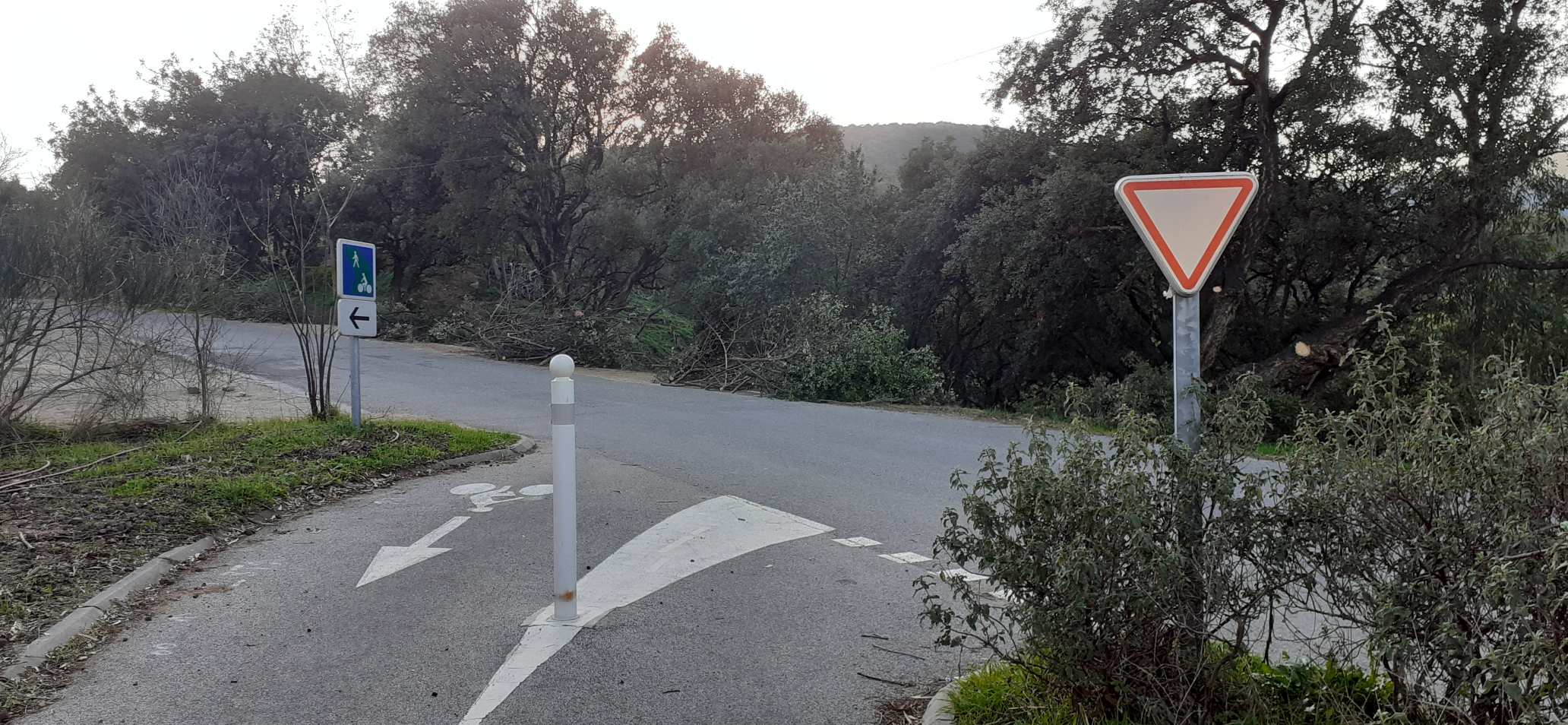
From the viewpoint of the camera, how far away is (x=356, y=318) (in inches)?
408

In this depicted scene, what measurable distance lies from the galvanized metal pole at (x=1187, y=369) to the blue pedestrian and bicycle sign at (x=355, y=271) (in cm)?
863

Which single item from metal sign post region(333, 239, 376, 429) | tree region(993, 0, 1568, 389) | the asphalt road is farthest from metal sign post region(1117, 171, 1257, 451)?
tree region(993, 0, 1568, 389)

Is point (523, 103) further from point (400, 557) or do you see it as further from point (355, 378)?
point (400, 557)

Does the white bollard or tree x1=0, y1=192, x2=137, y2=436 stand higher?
tree x1=0, y1=192, x2=137, y2=436

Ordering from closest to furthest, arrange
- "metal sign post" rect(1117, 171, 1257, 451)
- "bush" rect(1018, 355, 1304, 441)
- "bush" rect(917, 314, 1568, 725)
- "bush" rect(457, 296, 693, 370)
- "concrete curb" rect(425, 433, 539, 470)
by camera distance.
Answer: "bush" rect(917, 314, 1568, 725) < "metal sign post" rect(1117, 171, 1257, 451) < "concrete curb" rect(425, 433, 539, 470) < "bush" rect(1018, 355, 1304, 441) < "bush" rect(457, 296, 693, 370)

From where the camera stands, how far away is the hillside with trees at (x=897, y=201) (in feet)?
56.6

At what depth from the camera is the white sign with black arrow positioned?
10227mm

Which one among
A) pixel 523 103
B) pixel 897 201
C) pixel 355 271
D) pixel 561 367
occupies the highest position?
pixel 523 103

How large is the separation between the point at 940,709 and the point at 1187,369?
1503 millimetres

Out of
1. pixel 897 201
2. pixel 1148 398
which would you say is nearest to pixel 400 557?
pixel 1148 398

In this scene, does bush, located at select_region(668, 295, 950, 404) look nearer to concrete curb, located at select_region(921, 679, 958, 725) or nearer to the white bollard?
the white bollard

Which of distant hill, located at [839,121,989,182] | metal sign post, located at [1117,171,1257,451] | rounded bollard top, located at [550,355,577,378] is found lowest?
rounded bollard top, located at [550,355,577,378]

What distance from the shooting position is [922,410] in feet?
56.3

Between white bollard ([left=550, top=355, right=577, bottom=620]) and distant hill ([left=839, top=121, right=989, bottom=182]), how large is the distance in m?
20.4
